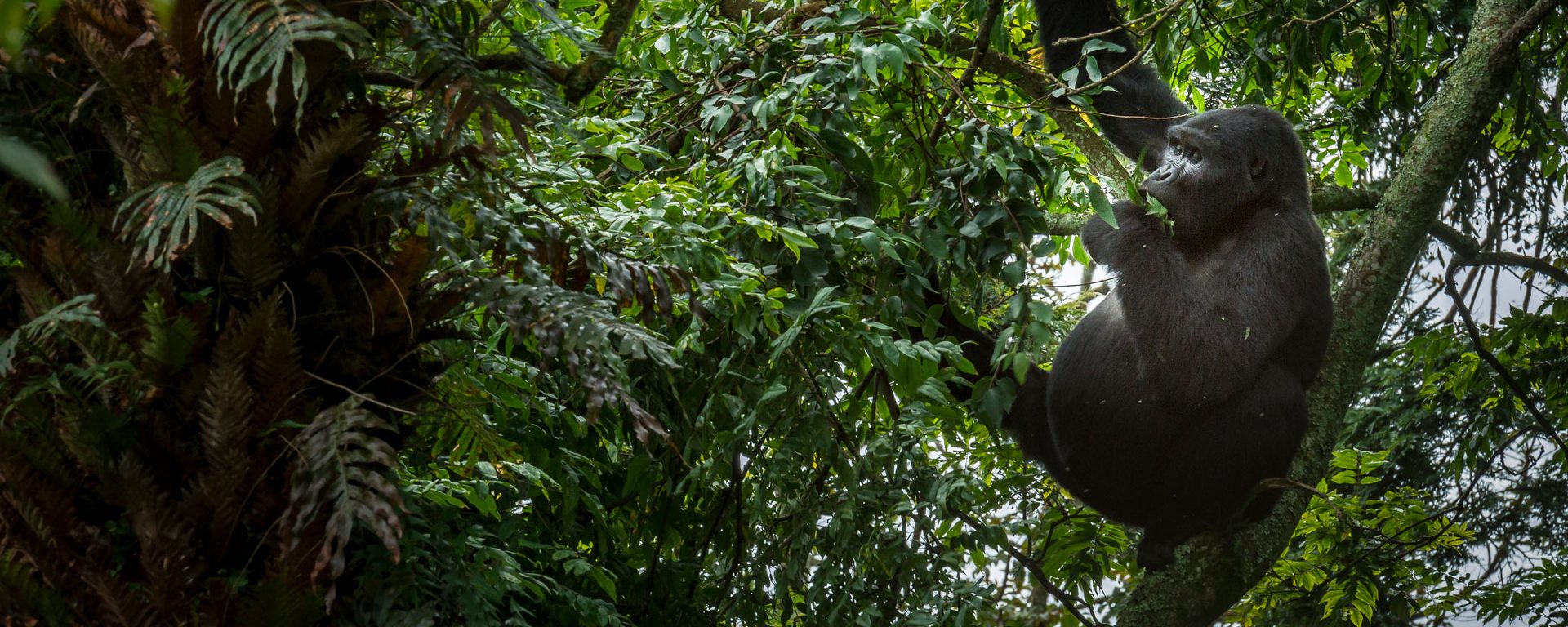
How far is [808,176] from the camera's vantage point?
314cm

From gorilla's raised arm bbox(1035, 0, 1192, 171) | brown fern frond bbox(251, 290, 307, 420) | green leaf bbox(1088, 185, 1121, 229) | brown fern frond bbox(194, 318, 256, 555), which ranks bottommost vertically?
brown fern frond bbox(194, 318, 256, 555)

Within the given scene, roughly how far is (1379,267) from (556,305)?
9.87 feet

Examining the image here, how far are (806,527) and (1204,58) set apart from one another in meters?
2.61

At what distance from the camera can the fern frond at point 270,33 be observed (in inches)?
65.8

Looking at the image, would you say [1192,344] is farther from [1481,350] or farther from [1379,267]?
[1481,350]

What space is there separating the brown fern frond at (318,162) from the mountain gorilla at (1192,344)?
2.25m

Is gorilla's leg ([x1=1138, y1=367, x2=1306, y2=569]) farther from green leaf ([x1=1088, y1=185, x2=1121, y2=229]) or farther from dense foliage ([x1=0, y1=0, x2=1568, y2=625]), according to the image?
green leaf ([x1=1088, y1=185, x2=1121, y2=229])

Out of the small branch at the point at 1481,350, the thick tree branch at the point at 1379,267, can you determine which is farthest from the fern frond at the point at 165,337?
the small branch at the point at 1481,350

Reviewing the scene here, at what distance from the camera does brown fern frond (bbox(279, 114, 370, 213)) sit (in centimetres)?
190

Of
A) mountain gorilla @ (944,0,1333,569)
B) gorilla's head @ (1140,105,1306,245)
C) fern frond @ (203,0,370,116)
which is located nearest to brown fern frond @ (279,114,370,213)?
fern frond @ (203,0,370,116)

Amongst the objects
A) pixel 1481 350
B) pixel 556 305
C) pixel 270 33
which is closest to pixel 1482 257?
pixel 1481 350

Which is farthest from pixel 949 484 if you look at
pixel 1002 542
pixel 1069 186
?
pixel 1069 186

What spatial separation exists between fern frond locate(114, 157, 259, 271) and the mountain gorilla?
244cm

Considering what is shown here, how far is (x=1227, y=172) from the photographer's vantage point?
14.2 ft
